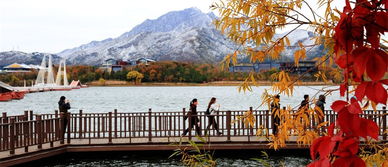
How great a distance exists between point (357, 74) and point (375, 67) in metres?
0.05

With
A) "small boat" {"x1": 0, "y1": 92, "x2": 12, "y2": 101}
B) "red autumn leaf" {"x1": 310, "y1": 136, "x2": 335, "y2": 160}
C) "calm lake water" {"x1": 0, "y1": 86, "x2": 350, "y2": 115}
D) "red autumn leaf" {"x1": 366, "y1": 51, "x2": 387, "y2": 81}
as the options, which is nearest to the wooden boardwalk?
"calm lake water" {"x1": 0, "y1": 86, "x2": 350, "y2": 115}

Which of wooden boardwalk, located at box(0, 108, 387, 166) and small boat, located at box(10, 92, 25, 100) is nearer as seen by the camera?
wooden boardwalk, located at box(0, 108, 387, 166)

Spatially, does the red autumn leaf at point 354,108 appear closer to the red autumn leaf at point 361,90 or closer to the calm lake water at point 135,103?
the red autumn leaf at point 361,90

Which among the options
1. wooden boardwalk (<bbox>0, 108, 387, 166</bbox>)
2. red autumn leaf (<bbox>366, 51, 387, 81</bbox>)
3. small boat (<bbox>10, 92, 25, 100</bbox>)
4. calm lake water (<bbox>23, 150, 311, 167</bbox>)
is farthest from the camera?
small boat (<bbox>10, 92, 25, 100</bbox>)

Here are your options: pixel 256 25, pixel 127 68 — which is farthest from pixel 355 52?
pixel 127 68

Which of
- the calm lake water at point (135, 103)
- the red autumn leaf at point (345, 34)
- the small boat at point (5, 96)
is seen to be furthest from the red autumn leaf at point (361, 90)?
the small boat at point (5, 96)

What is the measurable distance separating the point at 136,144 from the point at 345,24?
40.2ft

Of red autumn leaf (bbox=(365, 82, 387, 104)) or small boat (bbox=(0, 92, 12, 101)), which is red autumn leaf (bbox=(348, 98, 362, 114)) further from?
small boat (bbox=(0, 92, 12, 101))

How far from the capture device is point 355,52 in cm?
110

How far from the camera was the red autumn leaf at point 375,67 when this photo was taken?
40.5 inches

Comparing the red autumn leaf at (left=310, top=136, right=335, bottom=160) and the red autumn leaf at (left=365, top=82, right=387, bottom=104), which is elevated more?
the red autumn leaf at (left=365, top=82, right=387, bottom=104)

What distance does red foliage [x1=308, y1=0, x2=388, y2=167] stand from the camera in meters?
1.05

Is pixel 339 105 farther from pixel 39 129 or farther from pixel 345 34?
pixel 39 129

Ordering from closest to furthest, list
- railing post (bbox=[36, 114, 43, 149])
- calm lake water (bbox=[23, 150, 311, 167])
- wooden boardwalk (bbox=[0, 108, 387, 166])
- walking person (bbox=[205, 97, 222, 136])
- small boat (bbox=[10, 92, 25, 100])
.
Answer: wooden boardwalk (bbox=[0, 108, 387, 166]) < railing post (bbox=[36, 114, 43, 149]) < calm lake water (bbox=[23, 150, 311, 167]) < walking person (bbox=[205, 97, 222, 136]) < small boat (bbox=[10, 92, 25, 100])
